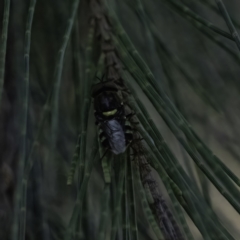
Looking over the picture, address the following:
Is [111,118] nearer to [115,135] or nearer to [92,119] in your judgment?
[115,135]

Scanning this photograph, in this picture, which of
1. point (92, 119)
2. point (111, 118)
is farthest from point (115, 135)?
point (92, 119)

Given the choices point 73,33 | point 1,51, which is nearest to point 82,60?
A: point 73,33

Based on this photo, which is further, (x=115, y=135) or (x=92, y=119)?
(x=92, y=119)
